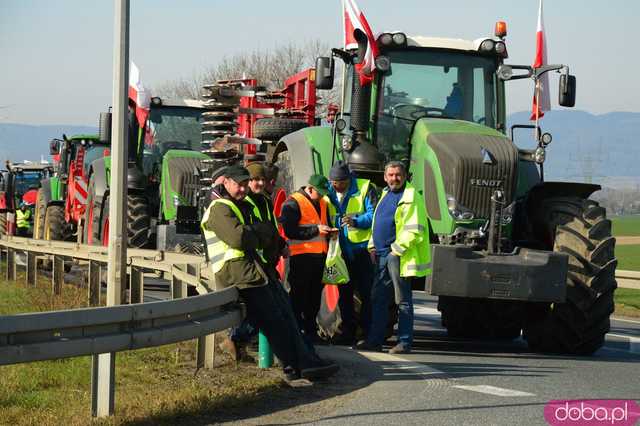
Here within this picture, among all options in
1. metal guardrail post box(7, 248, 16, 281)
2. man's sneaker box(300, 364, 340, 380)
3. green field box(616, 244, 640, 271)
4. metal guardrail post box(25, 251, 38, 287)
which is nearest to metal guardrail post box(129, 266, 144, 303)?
man's sneaker box(300, 364, 340, 380)

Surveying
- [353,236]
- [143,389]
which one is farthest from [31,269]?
[143,389]

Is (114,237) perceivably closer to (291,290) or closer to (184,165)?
(291,290)

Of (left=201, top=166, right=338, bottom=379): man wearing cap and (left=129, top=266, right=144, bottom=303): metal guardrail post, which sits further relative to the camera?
(left=129, top=266, right=144, bottom=303): metal guardrail post

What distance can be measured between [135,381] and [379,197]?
403cm

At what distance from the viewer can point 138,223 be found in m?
19.9

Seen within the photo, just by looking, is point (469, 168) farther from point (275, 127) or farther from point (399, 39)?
point (275, 127)

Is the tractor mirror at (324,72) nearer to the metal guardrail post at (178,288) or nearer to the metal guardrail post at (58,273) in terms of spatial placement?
the metal guardrail post at (178,288)

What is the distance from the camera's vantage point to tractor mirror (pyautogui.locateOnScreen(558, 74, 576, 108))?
12883 mm

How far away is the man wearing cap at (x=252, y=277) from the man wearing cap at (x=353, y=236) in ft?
9.69

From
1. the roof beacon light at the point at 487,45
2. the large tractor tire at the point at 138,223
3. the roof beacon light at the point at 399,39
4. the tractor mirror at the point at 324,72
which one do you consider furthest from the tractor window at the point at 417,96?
the large tractor tire at the point at 138,223

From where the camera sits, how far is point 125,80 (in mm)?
8758

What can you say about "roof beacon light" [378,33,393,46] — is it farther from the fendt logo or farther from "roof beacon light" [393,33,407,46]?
the fendt logo

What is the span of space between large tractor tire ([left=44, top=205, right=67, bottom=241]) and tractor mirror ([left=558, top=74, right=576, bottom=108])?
15.0m

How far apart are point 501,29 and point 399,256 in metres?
3.48
